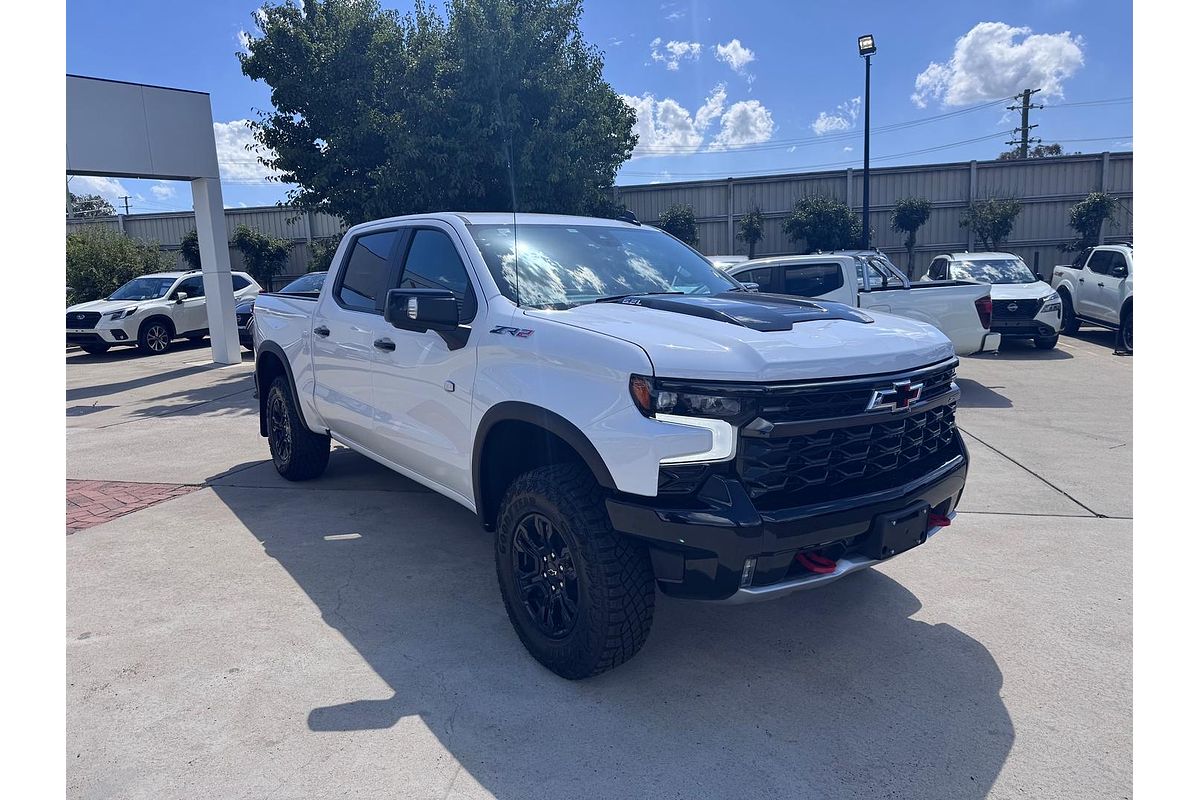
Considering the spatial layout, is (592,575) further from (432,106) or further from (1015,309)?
(1015,309)

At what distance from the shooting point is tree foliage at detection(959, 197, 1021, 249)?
887 inches

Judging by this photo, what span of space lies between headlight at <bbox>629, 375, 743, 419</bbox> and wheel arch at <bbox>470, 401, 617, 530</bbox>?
1.20 ft

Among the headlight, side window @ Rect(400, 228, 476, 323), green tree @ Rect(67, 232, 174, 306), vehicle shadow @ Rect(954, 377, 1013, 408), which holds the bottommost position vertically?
vehicle shadow @ Rect(954, 377, 1013, 408)

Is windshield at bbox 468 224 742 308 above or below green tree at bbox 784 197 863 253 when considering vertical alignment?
below

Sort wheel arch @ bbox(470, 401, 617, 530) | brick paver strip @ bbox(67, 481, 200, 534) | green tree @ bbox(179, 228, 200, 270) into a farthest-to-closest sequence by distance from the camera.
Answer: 1. green tree @ bbox(179, 228, 200, 270)
2. brick paver strip @ bbox(67, 481, 200, 534)
3. wheel arch @ bbox(470, 401, 617, 530)

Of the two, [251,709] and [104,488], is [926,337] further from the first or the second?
[104,488]

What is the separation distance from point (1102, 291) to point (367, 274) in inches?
556

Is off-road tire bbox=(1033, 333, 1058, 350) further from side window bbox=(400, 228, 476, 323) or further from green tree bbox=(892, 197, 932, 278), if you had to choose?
side window bbox=(400, 228, 476, 323)

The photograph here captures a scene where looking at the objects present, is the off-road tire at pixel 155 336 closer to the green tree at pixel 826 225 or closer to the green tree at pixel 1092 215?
the green tree at pixel 826 225

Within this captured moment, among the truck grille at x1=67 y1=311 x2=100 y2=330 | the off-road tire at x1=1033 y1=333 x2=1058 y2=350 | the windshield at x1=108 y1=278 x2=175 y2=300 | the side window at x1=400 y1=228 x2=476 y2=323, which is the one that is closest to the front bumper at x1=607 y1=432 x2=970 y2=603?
the side window at x1=400 y1=228 x2=476 y2=323

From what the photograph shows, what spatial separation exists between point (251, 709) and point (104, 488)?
4155mm

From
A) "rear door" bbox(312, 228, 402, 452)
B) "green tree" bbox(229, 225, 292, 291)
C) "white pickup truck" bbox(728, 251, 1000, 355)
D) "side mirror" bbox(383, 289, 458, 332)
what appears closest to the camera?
"side mirror" bbox(383, 289, 458, 332)

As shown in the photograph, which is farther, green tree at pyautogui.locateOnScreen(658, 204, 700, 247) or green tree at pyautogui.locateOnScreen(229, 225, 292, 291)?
green tree at pyautogui.locateOnScreen(229, 225, 292, 291)
